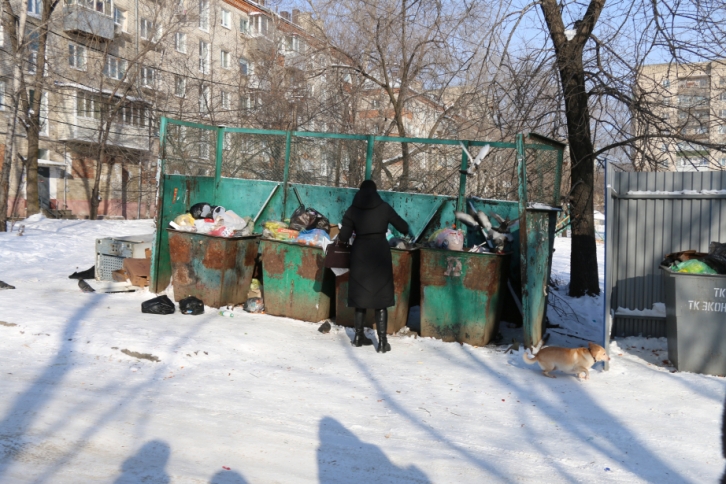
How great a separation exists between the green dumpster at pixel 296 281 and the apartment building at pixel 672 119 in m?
4.47

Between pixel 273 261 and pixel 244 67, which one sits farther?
pixel 244 67

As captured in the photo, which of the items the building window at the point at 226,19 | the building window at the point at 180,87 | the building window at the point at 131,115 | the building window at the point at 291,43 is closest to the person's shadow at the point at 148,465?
the building window at the point at 291,43

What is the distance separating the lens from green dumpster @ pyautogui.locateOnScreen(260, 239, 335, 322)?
7730mm

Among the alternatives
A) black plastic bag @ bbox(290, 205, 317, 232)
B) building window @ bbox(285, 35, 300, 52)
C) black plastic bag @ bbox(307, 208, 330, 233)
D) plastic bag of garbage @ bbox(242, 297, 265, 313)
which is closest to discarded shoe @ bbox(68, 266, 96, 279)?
plastic bag of garbage @ bbox(242, 297, 265, 313)

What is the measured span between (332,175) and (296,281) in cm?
178

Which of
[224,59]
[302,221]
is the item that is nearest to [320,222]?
[302,221]

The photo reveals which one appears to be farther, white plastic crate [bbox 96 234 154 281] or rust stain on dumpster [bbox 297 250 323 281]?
white plastic crate [bbox 96 234 154 281]

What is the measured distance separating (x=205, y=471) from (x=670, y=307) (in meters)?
4.37

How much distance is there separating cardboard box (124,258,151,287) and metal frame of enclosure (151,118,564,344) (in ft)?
0.87

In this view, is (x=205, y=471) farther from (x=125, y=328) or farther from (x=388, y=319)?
(x=388, y=319)

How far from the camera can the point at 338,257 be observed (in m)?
7.11

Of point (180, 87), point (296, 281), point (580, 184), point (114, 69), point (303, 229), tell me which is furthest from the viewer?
point (114, 69)

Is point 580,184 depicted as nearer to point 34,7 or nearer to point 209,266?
point 209,266

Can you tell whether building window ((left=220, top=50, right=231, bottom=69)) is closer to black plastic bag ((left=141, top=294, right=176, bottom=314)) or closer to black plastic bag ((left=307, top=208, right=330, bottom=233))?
black plastic bag ((left=307, top=208, right=330, bottom=233))
